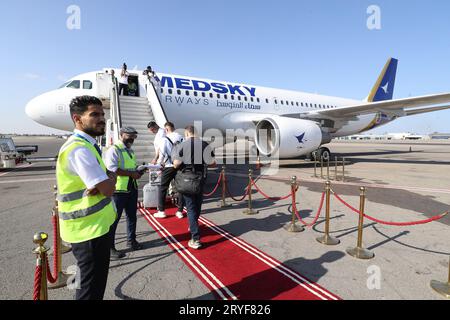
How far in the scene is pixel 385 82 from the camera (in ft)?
60.6

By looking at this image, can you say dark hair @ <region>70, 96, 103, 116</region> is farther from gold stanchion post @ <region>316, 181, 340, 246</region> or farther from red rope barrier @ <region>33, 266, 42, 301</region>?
gold stanchion post @ <region>316, 181, 340, 246</region>

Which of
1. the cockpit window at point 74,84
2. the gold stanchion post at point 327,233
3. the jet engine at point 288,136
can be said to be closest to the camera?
the gold stanchion post at point 327,233

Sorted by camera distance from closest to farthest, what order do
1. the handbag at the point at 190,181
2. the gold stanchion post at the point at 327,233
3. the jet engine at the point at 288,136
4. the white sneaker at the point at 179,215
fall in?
the handbag at the point at 190,181
the gold stanchion post at the point at 327,233
the white sneaker at the point at 179,215
the jet engine at the point at 288,136

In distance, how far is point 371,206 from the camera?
5852mm

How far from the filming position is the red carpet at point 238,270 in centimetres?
269

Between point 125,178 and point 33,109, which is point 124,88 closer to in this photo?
point 33,109

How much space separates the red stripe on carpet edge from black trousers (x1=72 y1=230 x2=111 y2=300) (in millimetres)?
1306

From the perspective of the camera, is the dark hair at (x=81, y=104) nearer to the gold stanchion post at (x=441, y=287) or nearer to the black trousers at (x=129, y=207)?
the black trousers at (x=129, y=207)

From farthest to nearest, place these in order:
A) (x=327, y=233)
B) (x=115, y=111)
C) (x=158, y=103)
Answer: (x=158, y=103) → (x=115, y=111) → (x=327, y=233)

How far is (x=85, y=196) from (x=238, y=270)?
2194 mm

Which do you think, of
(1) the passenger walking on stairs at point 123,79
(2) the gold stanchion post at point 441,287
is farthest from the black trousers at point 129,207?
(1) the passenger walking on stairs at point 123,79

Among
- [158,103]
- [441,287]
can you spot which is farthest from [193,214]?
[158,103]

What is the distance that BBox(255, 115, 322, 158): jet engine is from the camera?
34.8 ft
